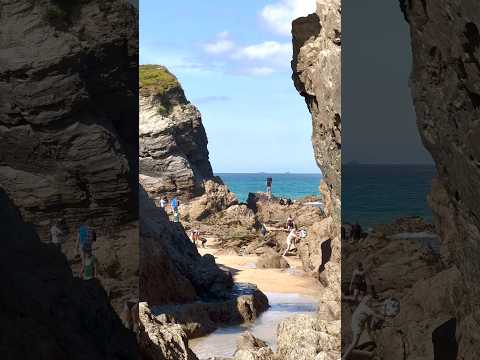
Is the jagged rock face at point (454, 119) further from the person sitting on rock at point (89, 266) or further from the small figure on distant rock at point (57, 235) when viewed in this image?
the small figure on distant rock at point (57, 235)

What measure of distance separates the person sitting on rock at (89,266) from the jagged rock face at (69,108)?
422 mm

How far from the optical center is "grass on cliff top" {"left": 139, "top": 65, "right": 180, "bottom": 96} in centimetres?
3700

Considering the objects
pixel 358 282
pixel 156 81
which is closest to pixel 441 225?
pixel 358 282

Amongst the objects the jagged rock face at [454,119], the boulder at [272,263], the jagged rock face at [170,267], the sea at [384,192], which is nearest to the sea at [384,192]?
the sea at [384,192]

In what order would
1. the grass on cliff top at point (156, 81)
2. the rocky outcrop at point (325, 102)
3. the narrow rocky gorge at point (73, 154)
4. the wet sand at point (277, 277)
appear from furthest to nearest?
the grass on cliff top at point (156, 81) → the wet sand at point (277, 277) → the rocky outcrop at point (325, 102) → the narrow rocky gorge at point (73, 154)

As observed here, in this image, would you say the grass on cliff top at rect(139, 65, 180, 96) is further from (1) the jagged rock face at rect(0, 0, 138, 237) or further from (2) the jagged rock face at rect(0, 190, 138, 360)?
(2) the jagged rock face at rect(0, 190, 138, 360)

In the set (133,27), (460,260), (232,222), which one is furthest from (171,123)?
(460,260)

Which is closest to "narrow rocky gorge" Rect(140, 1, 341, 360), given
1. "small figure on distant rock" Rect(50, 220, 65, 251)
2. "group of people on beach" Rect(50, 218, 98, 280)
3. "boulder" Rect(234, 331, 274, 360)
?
"boulder" Rect(234, 331, 274, 360)

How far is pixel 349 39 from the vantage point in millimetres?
7020

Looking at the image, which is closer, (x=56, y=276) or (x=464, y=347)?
(x=464, y=347)

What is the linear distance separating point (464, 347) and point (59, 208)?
179 inches

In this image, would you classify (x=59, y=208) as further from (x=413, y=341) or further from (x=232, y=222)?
(x=232, y=222)

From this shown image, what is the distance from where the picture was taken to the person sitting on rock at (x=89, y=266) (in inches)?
278

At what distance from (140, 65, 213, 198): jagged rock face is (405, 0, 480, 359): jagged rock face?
3008cm
